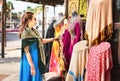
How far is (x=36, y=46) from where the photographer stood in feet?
19.8

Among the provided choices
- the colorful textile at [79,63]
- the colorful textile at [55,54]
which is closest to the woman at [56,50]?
the colorful textile at [55,54]

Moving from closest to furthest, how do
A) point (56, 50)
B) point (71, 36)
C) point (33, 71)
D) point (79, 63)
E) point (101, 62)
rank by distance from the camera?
point (101, 62) < point (79, 63) < point (33, 71) < point (71, 36) < point (56, 50)

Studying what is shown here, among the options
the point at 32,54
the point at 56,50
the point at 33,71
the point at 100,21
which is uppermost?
the point at 100,21

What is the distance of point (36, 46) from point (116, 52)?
1.93m

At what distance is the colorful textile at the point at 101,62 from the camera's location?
4.23 m

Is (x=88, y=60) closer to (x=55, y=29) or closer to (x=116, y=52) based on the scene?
(x=116, y=52)

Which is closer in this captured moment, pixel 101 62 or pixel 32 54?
pixel 101 62

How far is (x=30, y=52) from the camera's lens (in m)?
6.01

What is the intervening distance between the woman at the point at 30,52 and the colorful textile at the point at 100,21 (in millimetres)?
1779

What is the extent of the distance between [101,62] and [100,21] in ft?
1.49

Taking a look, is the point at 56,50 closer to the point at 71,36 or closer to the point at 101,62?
the point at 71,36

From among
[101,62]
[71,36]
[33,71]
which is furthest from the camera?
[71,36]

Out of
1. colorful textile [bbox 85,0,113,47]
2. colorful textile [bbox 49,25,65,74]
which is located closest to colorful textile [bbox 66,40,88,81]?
colorful textile [bbox 85,0,113,47]

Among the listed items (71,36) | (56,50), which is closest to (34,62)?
(71,36)
